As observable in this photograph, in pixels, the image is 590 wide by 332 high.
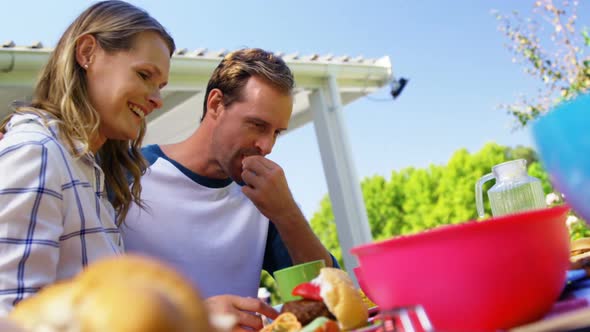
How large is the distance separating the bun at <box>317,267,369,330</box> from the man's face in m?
1.34

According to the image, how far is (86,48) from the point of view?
1467 millimetres

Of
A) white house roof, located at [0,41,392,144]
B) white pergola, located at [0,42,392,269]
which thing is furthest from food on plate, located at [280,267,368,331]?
white pergola, located at [0,42,392,269]

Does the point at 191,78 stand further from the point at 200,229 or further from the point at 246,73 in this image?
the point at 200,229

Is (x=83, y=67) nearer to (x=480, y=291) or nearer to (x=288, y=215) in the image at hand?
(x=288, y=215)

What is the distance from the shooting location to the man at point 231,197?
1.84 m

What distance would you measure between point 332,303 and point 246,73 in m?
1.54

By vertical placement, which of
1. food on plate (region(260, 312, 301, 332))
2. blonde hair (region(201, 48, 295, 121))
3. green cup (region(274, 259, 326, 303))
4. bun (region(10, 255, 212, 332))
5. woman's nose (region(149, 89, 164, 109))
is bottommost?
food on plate (region(260, 312, 301, 332))

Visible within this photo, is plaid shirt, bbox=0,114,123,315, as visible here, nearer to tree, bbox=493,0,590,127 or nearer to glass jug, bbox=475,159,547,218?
glass jug, bbox=475,159,547,218

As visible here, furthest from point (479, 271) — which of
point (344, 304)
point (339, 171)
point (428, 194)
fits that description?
point (428, 194)

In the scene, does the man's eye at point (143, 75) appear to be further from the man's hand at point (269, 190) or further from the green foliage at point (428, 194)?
the green foliage at point (428, 194)

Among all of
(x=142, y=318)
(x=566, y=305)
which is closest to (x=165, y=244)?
(x=566, y=305)

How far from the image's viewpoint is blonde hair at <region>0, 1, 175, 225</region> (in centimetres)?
132

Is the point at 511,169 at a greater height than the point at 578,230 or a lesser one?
greater

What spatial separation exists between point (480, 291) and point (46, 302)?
35 centimetres
